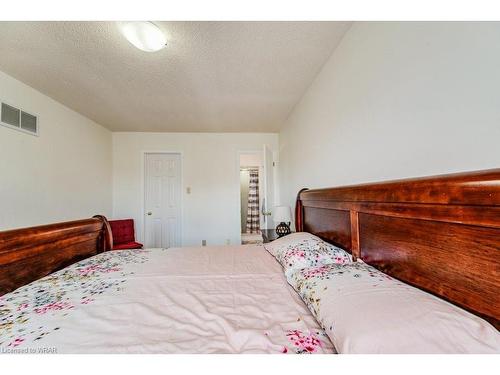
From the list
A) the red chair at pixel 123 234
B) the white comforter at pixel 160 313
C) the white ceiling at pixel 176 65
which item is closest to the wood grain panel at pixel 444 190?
the white comforter at pixel 160 313

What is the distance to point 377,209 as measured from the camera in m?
1.04

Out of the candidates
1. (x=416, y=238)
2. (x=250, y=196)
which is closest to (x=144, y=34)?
(x=416, y=238)

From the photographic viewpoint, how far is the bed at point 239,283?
0.64 m

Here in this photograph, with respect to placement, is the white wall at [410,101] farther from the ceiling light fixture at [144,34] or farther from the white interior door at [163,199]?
the white interior door at [163,199]

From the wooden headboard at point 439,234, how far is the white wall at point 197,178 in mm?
2899

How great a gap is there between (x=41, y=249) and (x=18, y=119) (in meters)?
1.76

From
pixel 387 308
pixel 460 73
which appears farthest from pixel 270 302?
pixel 460 73

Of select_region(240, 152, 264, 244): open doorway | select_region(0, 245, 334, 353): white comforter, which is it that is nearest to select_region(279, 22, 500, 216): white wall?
select_region(0, 245, 334, 353): white comforter

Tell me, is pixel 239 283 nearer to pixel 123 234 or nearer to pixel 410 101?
pixel 410 101

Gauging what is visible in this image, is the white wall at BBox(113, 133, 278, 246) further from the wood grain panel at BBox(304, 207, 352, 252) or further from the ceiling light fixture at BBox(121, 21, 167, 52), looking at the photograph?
the ceiling light fixture at BBox(121, 21, 167, 52)

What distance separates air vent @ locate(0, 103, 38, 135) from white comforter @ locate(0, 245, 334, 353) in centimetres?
184

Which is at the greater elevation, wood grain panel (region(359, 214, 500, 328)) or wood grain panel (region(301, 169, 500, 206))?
wood grain panel (region(301, 169, 500, 206))

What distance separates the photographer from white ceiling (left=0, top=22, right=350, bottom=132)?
1.49 metres
